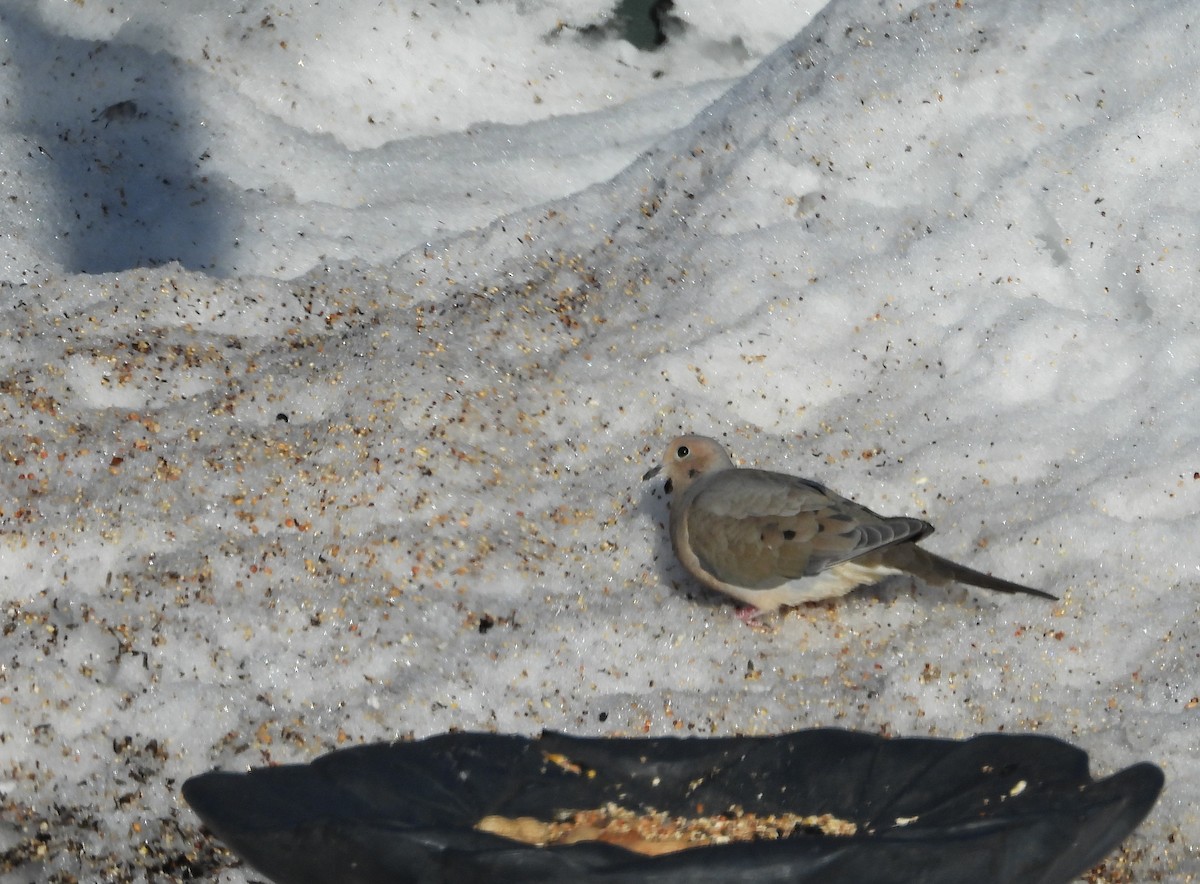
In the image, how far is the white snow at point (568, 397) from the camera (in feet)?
11.7

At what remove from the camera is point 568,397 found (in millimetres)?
4477

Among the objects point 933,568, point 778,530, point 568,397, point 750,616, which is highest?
point 933,568

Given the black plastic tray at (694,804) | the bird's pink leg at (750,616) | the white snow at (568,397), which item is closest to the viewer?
the black plastic tray at (694,804)

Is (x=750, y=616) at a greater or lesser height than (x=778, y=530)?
lesser

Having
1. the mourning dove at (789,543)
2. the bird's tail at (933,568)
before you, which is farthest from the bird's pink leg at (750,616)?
the bird's tail at (933,568)

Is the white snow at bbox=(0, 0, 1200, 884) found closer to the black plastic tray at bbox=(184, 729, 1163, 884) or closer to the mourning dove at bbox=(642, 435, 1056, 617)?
the mourning dove at bbox=(642, 435, 1056, 617)

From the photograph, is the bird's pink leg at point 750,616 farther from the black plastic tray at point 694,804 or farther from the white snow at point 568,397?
the black plastic tray at point 694,804

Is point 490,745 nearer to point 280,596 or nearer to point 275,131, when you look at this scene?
point 280,596

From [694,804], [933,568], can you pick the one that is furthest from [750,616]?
[694,804]

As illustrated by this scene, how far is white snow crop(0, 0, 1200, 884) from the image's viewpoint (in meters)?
3.57

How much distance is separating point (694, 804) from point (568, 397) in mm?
1726

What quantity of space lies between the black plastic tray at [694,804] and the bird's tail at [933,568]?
0.64 m

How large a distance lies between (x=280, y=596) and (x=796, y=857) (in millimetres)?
1859

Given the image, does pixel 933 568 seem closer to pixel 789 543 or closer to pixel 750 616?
pixel 789 543
